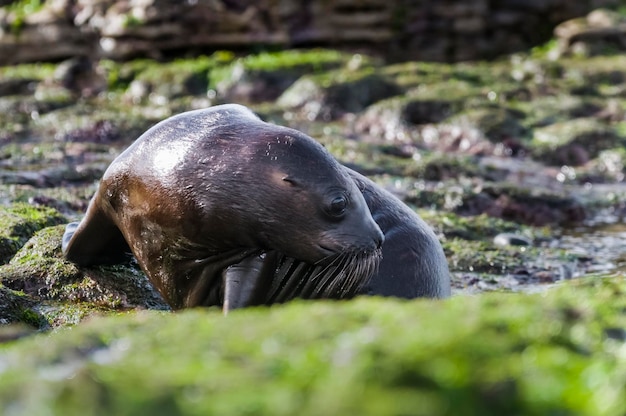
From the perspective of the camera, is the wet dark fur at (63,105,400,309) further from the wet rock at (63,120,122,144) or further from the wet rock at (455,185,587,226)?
the wet rock at (63,120,122,144)

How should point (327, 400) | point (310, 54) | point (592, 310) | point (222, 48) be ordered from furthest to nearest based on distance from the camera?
point (222, 48) < point (310, 54) < point (592, 310) < point (327, 400)

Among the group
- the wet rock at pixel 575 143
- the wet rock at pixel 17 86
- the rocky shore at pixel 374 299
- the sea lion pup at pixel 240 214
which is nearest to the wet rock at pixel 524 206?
the rocky shore at pixel 374 299

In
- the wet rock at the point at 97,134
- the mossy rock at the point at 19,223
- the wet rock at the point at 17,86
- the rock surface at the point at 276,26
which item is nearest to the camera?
the mossy rock at the point at 19,223

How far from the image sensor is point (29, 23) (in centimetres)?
2359

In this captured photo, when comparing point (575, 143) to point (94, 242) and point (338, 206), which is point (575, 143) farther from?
point (338, 206)

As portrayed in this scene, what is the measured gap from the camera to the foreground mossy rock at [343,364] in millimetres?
2111

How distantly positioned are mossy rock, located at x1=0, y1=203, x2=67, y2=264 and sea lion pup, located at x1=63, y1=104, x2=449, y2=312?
183 centimetres

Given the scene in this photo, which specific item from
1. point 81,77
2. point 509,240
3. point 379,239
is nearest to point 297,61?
point 81,77

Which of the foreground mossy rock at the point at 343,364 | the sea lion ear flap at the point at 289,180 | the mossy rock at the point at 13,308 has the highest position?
the foreground mossy rock at the point at 343,364

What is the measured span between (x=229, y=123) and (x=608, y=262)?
202 inches

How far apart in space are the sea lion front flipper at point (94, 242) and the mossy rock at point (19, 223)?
78cm

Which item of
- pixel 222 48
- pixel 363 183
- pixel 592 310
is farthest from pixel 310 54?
pixel 592 310

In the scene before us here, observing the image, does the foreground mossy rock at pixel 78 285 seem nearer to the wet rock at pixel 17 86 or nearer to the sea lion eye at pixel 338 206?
the sea lion eye at pixel 338 206

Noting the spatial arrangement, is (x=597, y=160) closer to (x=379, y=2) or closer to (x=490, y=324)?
(x=379, y=2)
